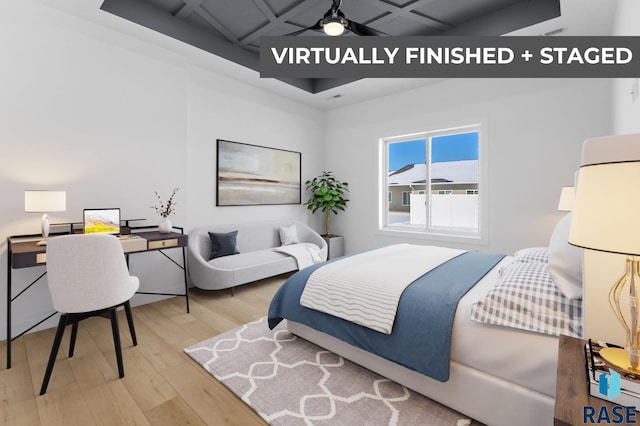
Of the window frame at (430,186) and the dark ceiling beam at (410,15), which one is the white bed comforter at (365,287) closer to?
the window frame at (430,186)

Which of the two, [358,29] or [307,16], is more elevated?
[307,16]

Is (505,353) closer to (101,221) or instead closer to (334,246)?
(101,221)

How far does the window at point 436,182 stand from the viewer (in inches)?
161

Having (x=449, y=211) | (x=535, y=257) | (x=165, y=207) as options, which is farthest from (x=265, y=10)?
(x=449, y=211)

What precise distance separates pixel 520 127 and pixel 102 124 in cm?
451

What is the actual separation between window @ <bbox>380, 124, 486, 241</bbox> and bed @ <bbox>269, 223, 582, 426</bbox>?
7.89 ft

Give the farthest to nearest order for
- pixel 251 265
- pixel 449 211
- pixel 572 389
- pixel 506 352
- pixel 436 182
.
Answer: pixel 436 182 → pixel 449 211 → pixel 251 265 → pixel 506 352 → pixel 572 389

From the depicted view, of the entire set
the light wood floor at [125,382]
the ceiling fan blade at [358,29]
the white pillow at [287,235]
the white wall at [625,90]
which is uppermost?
the ceiling fan blade at [358,29]

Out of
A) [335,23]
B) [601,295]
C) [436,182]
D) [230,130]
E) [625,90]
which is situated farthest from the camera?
[436,182]

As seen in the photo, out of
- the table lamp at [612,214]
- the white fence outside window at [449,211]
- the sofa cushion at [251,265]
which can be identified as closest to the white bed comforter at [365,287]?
the table lamp at [612,214]

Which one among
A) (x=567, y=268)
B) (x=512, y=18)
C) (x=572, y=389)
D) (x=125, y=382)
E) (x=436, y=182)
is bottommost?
(x=125, y=382)

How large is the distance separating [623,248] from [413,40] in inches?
112

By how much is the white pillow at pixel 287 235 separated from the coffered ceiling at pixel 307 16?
2.44 m

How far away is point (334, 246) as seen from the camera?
16.9 feet
